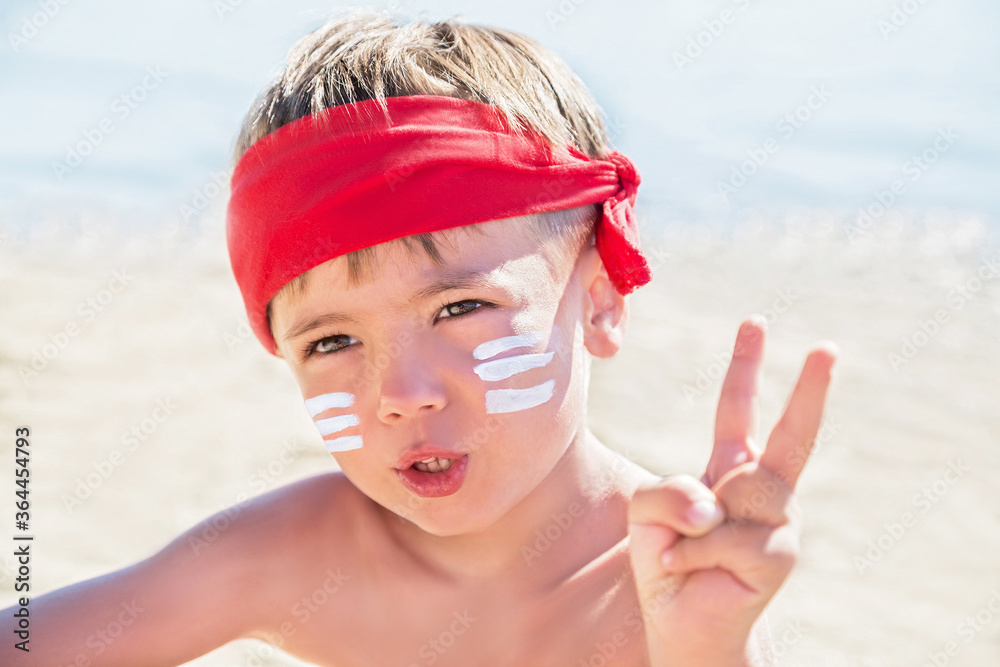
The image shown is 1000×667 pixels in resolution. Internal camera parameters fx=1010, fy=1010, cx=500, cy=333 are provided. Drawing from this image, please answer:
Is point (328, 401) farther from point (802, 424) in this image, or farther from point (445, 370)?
point (802, 424)

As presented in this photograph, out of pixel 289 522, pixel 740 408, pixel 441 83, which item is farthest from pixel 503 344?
pixel 289 522

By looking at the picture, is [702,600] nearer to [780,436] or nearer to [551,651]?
[780,436]

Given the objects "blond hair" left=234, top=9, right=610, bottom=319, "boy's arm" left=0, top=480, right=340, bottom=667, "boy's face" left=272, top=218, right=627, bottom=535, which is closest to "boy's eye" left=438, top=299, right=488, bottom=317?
"boy's face" left=272, top=218, right=627, bottom=535

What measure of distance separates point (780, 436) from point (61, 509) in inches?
136

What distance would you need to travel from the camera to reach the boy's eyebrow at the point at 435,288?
90.0 inches

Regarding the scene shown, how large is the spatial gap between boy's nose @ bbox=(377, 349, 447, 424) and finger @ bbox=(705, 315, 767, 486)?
62cm

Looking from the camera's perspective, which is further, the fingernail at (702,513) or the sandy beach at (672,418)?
the sandy beach at (672,418)

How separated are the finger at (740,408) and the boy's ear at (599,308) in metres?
0.60

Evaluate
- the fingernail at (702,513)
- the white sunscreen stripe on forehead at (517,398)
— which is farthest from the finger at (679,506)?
the white sunscreen stripe on forehead at (517,398)

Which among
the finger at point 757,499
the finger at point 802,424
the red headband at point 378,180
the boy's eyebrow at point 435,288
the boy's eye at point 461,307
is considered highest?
the red headband at point 378,180

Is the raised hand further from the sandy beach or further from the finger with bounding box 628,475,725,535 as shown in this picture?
the sandy beach

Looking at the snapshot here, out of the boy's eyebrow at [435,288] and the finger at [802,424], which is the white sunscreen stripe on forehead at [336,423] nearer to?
the boy's eyebrow at [435,288]

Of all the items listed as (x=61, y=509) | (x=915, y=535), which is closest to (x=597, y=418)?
(x=915, y=535)

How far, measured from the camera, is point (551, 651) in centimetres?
265
